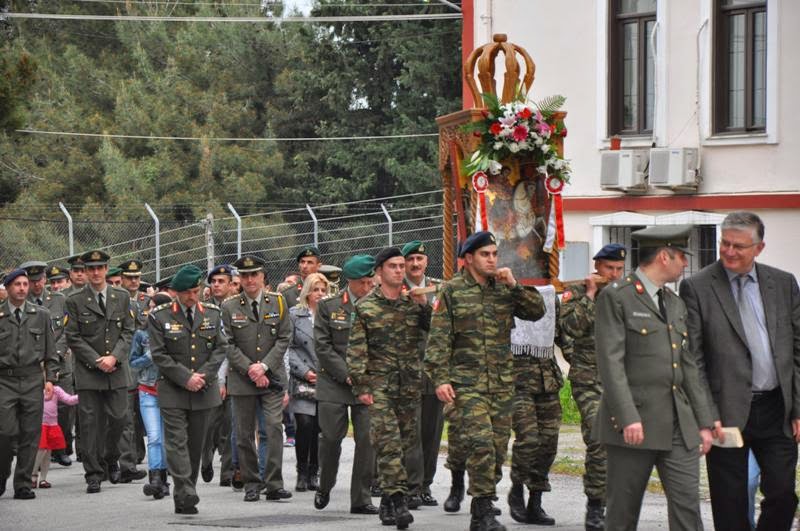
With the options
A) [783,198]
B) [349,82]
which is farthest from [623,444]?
[349,82]

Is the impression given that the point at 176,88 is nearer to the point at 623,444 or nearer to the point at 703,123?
the point at 703,123

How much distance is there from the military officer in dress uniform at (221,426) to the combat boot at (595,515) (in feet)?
13.9

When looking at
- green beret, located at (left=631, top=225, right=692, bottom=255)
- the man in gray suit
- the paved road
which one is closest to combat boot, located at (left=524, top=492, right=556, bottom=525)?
the paved road

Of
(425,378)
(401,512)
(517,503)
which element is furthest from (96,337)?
(517,503)

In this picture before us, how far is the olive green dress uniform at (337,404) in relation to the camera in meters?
12.2

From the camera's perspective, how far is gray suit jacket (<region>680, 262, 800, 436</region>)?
8656 millimetres

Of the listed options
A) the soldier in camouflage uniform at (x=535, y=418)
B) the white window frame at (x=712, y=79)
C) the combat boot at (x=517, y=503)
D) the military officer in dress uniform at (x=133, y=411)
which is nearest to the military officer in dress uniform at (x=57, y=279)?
the military officer in dress uniform at (x=133, y=411)

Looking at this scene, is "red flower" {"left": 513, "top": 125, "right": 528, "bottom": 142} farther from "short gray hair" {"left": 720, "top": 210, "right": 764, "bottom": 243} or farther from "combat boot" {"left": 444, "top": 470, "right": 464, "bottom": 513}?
"short gray hair" {"left": 720, "top": 210, "right": 764, "bottom": 243}

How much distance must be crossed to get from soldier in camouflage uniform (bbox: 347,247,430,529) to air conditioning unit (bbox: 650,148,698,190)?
8301 millimetres

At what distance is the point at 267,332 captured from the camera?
13594 millimetres

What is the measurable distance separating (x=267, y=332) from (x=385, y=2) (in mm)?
30612

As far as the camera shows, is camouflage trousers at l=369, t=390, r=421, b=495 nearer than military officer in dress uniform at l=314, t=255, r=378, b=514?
Yes

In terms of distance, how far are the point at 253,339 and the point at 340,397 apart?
138cm

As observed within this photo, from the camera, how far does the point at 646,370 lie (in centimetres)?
855
